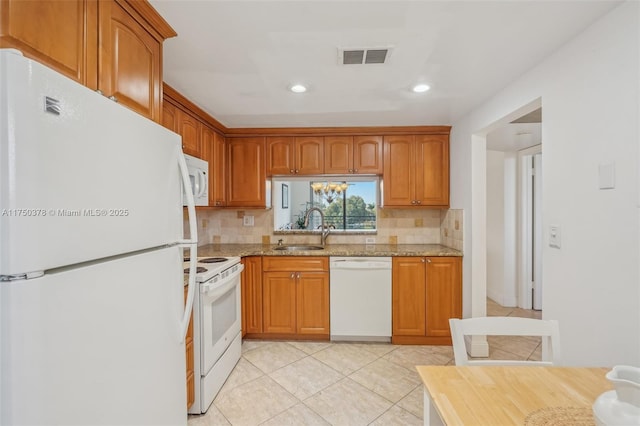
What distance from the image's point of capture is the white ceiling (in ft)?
4.28

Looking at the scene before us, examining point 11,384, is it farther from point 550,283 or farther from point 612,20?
point 612,20

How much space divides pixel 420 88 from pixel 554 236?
4.28 feet

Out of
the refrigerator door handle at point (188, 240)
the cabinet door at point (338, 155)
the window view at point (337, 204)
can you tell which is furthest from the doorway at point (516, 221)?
the refrigerator door handle at point (188, 240)

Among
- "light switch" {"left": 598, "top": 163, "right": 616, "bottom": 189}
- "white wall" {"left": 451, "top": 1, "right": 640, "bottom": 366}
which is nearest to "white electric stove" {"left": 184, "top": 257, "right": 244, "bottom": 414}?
"white wall" {"left": 451, "top": 1, "right": 640, "bottom": 366}

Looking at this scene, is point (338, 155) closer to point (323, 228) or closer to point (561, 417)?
point (323, 228)

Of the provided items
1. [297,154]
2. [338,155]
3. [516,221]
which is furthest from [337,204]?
[516,221]

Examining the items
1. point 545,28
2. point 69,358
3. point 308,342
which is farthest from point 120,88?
point 308,342

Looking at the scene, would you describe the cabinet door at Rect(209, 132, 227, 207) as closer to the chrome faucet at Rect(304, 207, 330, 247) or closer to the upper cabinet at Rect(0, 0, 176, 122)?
the chrome faucet at Rect(304, 207, 330, 247)

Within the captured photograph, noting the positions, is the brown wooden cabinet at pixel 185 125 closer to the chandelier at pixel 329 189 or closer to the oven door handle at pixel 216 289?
the oven door handle at pixel 216 289

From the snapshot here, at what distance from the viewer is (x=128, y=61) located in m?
1.19

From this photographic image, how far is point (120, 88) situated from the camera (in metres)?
1.14

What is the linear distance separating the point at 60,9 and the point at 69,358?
103 cm

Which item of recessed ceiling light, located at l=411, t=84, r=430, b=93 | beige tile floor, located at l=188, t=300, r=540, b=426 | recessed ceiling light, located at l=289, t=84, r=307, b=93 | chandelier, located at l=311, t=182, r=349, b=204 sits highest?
recessed ceiling light, located at l=411, t=84, r=430, b=93

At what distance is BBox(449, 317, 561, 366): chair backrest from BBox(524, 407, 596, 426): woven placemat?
0.29 meters
